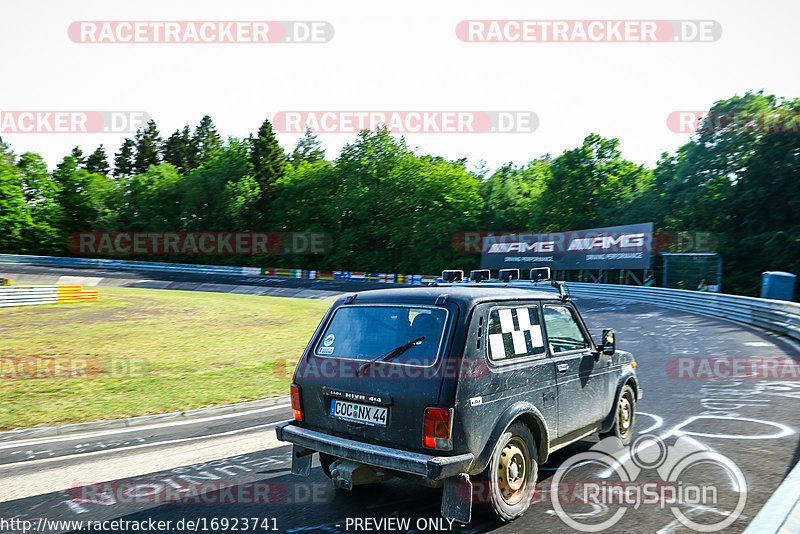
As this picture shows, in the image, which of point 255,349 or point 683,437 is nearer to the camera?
point 683,437

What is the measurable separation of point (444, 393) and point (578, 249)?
36497 millimetres

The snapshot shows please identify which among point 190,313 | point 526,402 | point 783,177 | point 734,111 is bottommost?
point 190,313

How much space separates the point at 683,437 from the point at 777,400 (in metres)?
3.21

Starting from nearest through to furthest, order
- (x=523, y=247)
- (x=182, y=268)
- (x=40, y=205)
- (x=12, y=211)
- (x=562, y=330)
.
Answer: (x=562, y=330) < (x=523, y=247) < (x=182, y=268) < (x=12, y=211) < (x=40, y=205)

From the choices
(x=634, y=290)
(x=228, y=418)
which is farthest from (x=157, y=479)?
(x=634, y=290)

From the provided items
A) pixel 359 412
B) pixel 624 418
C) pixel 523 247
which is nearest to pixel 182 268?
pixel 523 247

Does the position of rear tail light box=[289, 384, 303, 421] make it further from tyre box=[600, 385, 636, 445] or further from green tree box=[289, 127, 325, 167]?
green tree box=[289, 127, 325, 167]

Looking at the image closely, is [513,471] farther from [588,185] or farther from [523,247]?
[588,185]

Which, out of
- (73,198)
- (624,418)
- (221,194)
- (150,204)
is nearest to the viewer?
(624,418)

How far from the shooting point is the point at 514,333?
15.3 feet

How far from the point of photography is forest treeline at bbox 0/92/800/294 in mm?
41344

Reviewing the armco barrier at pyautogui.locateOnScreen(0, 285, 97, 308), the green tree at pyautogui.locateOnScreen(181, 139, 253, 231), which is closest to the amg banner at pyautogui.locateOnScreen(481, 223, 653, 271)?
the armco barrier at pyautogui.locateOnScreen(0, 285, 97, 308)

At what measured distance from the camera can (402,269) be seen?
61.0 m

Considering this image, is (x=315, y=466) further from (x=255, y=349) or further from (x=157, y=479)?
(x=255, y=349)
